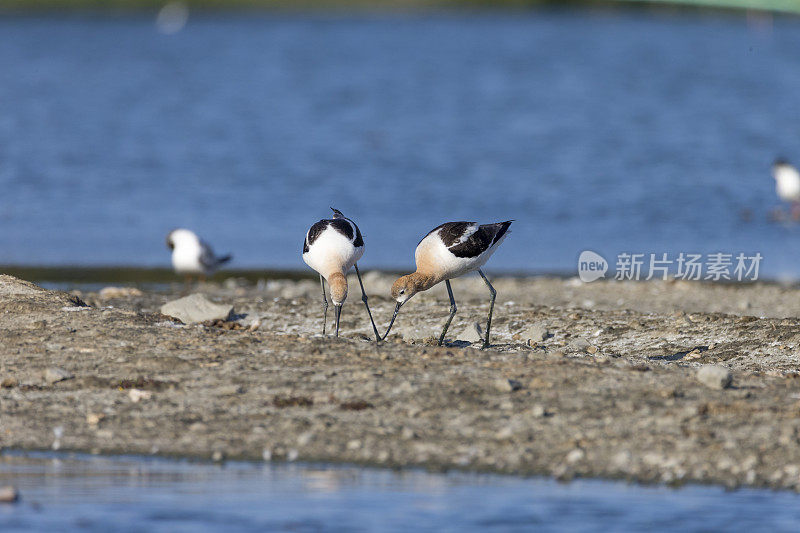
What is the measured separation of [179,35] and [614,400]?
66913mm

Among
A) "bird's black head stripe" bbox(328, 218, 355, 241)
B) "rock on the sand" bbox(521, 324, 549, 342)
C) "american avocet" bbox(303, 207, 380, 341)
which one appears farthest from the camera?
"rock on the sand" bbox(521, 324, 549, 342)

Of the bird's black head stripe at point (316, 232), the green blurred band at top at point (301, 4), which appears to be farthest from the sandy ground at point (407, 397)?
the green blurred band at top at point (301, 4)

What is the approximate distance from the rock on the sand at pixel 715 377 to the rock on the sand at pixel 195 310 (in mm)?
4792

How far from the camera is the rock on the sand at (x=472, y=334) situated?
11.3 metres

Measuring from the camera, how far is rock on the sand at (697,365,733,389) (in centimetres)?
866

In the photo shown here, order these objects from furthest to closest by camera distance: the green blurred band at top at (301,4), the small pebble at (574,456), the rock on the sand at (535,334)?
the green blurred band at top at (301,4), the rock on the sand at (535,334), the small pebble at (574,456)

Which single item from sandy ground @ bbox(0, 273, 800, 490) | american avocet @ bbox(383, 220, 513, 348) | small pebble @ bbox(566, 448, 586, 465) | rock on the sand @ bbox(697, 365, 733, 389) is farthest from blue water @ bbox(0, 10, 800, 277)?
small pebble @ bbox(566, 448, 586, 465)

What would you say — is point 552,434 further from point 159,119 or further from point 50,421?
point 159,119

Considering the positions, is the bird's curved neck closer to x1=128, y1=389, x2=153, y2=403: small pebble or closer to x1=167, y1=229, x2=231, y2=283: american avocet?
x1=128, y1=389, x2=153, y2=403: small pebble

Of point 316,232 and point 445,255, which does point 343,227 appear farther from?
point 445,255

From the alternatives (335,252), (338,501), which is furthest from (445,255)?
(338,501)

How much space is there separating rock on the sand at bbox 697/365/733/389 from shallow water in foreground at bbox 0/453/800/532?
151 centimetres

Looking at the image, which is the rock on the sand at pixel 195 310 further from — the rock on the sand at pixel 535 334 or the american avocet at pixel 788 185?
the american avocet at pixel 788 185

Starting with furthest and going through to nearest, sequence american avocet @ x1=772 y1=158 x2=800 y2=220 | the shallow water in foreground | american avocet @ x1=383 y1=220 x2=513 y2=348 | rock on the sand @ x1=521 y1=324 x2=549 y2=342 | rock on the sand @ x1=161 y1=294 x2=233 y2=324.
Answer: american avocet @ x1=772 y1=158 x2=800 y2=220 < rock on the sand @ x1=161 y1=294 x2=233 y2=324 < rock on the sand @ x1=521 y1=324 x2=549 y2=342 < american avocet @ x1=383 y1=220 x2=513 y2=348 < the shallow water in foreground
